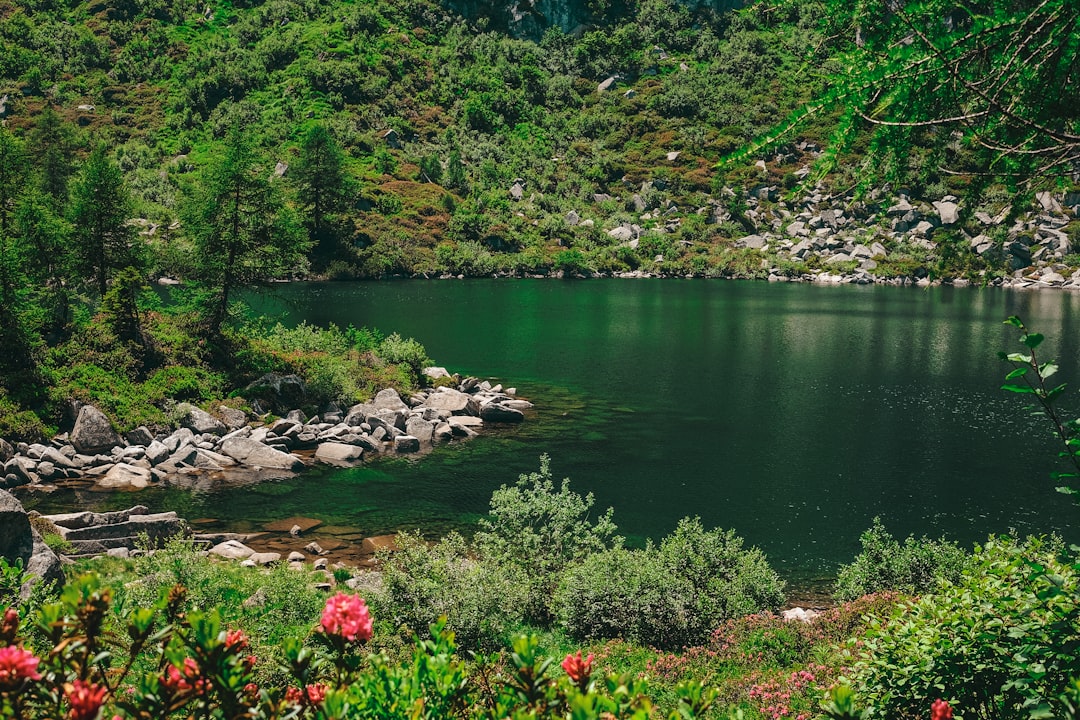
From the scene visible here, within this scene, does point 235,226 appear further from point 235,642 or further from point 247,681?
point 235,642

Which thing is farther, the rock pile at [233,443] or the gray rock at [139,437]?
the gray rock at [139,437]

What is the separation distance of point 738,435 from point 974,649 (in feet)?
98.0

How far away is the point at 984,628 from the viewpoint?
688 cm

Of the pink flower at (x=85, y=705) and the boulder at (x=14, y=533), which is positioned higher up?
the pink flower at (x=85, y=705)

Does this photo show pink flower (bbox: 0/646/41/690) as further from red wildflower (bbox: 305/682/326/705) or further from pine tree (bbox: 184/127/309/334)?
pine tree (bbox: 184/127/309/334)

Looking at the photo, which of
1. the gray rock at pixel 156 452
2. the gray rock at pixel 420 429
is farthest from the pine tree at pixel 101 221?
the gray rock at pixel 420 429

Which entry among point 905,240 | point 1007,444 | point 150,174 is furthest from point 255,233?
point 905,240

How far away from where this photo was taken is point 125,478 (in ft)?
88.7

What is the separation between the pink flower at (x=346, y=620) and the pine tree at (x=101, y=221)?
125 feet

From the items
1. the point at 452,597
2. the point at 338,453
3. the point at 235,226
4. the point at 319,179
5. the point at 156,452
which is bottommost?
the point at 338,453

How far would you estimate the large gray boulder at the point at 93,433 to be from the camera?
2933 cm

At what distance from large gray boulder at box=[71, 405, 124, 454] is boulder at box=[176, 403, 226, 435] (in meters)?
2.82

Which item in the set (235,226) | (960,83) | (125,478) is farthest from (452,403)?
(960,83)

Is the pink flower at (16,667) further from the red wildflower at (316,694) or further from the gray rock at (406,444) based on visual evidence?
the gray rock at (406,444)
